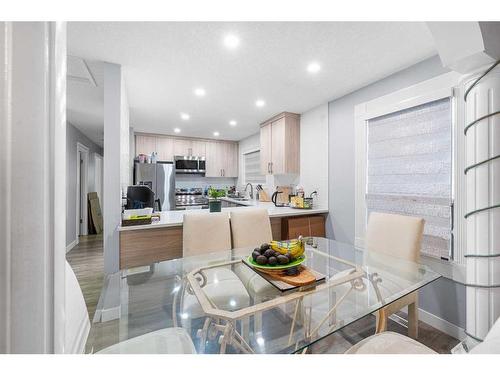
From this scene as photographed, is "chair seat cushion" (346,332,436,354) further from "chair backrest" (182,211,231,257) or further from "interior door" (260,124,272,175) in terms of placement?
"interior door" (260,124,272,175)

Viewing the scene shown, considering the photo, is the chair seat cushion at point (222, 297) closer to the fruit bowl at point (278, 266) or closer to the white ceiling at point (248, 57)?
the fruit bowl at point (278, 266)

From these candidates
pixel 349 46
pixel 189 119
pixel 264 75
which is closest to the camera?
pixel 349 46

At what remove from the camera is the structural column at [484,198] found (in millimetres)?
1185

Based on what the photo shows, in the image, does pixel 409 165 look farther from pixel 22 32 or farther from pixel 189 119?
pixel 189 119

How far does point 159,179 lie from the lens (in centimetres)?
433

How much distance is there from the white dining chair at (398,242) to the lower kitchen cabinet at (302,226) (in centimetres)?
103

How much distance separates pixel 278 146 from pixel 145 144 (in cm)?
297

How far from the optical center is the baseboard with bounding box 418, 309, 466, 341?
1791 millimetres

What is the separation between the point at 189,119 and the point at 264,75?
202cm

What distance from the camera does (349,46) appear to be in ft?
5.96

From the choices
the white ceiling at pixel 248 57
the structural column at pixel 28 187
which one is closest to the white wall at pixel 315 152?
the white ceiling at pixel 248 57
